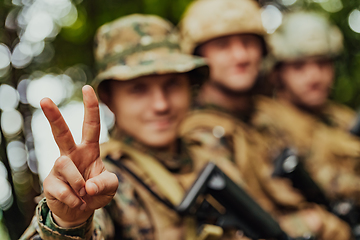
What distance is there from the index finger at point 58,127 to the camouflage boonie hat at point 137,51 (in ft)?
1.98

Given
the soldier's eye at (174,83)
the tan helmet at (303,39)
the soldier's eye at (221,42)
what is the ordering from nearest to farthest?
the soldier's eye at (174,83) < the soldier's eye at (221,42) < the tan helmet at (303,39)

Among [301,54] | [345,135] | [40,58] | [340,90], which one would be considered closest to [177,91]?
[301,54]

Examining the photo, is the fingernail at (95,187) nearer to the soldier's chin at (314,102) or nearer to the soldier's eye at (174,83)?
the soldier's eye at (174,83)

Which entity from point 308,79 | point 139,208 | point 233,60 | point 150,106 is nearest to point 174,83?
point 150,106

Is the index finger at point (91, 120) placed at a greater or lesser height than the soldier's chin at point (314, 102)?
greater

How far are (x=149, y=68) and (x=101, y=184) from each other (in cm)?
70

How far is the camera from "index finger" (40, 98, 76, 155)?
75 cm

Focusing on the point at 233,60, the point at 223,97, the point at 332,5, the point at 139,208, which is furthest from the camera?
the point at 332,5

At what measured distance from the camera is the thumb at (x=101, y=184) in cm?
73

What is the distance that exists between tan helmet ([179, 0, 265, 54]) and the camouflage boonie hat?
603 millimetres

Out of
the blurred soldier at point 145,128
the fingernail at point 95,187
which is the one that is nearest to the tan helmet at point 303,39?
the blurred soldier at point 145,128

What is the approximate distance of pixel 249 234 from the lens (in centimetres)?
137

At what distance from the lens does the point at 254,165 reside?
6.97 ft

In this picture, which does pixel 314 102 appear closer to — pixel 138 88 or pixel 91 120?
pixel 138 88
